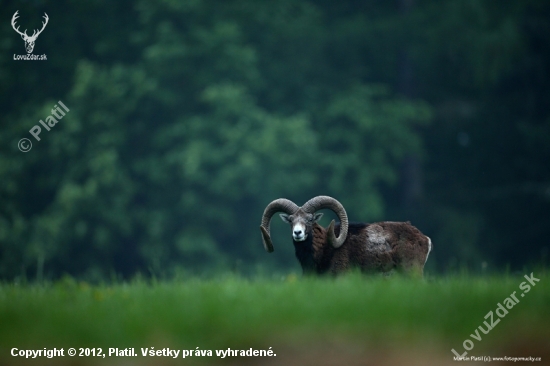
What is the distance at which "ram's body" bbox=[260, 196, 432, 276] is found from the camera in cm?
1099

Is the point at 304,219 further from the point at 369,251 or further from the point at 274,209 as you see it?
the point at 369,251

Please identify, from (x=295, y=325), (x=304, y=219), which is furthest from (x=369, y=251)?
(x=295, y=325)

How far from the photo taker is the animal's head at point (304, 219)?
10969 mm

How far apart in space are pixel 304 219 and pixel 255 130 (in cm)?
1893

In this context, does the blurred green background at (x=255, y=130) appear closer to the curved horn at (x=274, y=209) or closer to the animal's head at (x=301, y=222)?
the curved horn at (x=274, y=209)

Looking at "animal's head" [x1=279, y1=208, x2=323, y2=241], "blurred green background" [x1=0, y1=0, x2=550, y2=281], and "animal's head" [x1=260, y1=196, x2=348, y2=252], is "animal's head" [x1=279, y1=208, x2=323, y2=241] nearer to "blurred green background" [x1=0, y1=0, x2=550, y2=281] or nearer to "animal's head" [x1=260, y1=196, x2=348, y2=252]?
"animal's head" [x1=260, y1=196, x2=348, y2=252]

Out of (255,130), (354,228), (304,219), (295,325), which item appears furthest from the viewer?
(255,130)

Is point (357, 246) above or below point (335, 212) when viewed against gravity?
below

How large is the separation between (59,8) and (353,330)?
97.5 feet

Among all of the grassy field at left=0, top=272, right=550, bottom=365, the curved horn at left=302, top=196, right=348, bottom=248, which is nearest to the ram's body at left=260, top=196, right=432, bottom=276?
the curved horn at left=302, top=196, right=348, bottom=248

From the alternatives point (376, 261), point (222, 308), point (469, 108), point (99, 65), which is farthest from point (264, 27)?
point (222, 308)

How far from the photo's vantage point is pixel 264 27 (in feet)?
111

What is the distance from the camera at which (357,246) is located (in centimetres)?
1111

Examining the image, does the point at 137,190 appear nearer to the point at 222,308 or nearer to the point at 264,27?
the point at 264,27
